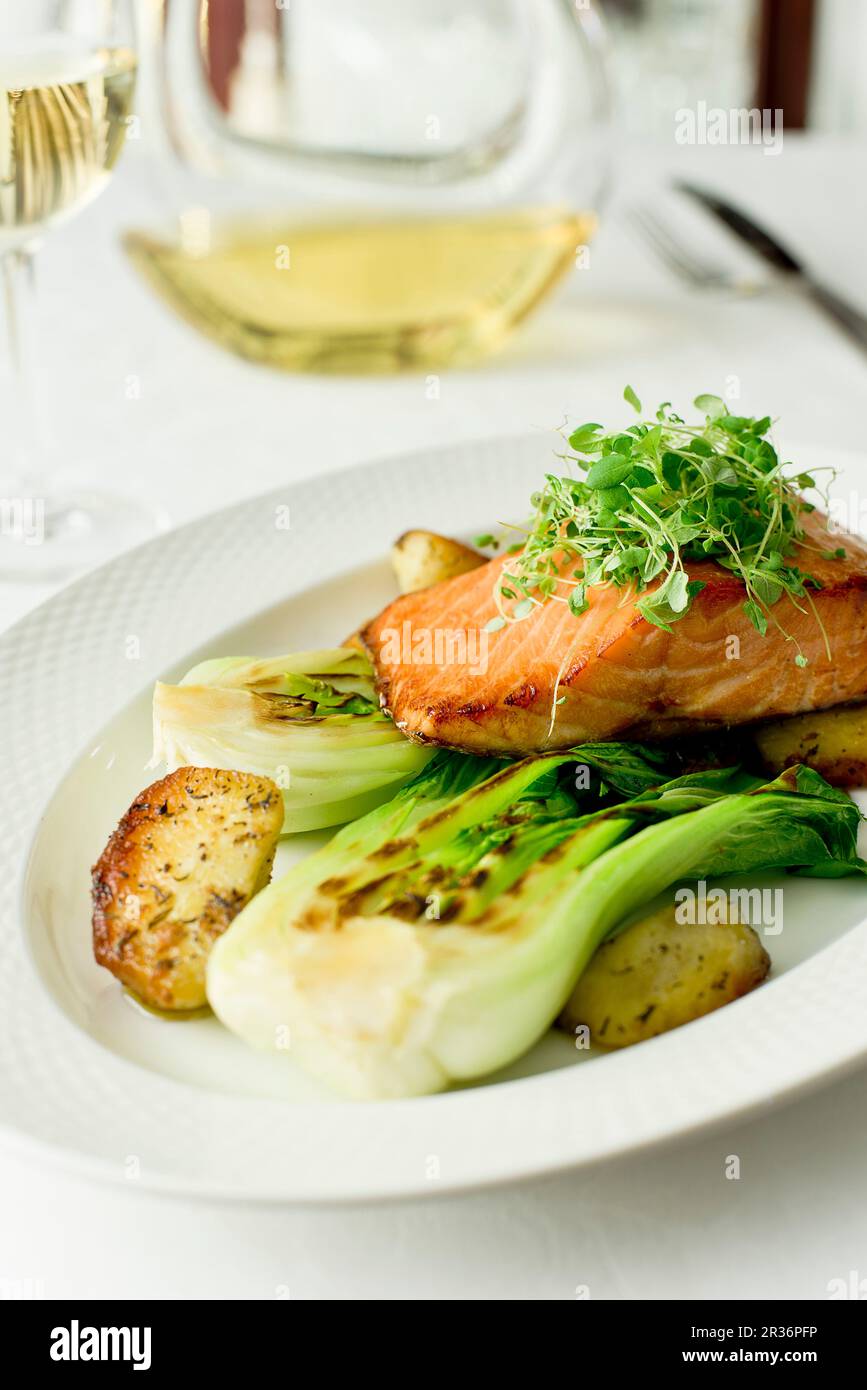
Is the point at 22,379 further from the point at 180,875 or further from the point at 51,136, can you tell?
the point at 180,875

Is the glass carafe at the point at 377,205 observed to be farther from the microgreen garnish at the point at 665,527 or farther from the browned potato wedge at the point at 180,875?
the browned potato wedge at the point at 180,875

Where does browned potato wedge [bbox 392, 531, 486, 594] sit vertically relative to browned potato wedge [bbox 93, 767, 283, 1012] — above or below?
above

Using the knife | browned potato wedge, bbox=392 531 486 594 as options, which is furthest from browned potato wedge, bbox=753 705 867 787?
the knife

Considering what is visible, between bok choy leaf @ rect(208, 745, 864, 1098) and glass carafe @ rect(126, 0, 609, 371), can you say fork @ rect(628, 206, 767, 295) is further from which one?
bok choy leaf @ rect(208, 745, 864, 1098)

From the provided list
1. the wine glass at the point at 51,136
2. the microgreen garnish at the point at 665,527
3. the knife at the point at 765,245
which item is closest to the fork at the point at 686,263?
the knife at the point at 765,245

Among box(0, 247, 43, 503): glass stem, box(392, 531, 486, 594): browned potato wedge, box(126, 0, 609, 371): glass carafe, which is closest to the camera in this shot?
box(392, 531, 486, 594): browned potato wedge
